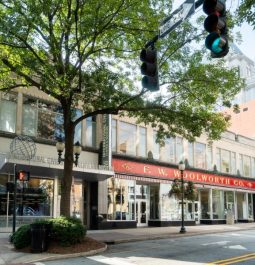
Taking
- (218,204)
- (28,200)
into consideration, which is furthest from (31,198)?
(218,204)

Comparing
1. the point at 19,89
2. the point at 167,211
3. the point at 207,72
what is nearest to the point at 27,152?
the point at 19,89

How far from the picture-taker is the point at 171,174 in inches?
1379

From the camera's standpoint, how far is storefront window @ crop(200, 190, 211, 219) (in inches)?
1571

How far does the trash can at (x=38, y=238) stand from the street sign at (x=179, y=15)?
29.9 feet

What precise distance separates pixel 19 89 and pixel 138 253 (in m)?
12.6

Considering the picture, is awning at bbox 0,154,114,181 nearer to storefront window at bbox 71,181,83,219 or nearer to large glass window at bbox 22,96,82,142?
storefront window at bbox 71,181,83,219

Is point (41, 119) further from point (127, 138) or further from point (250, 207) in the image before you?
point (250, 207)

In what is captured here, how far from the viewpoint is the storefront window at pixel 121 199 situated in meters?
29.3

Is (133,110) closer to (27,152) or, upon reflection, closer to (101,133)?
(27,152)

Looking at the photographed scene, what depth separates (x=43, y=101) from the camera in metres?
25.4

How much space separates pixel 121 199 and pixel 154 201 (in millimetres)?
4959

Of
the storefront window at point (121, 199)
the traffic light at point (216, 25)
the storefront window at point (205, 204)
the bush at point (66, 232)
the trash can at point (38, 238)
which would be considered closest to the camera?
the traffic light at point (216, 25)

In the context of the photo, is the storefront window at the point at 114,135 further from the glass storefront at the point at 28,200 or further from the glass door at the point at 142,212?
the glass storefront at the point at 28,200

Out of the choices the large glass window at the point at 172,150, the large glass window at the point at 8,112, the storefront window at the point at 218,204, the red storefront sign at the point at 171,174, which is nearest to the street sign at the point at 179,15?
the large glass window at the point at 8,112
